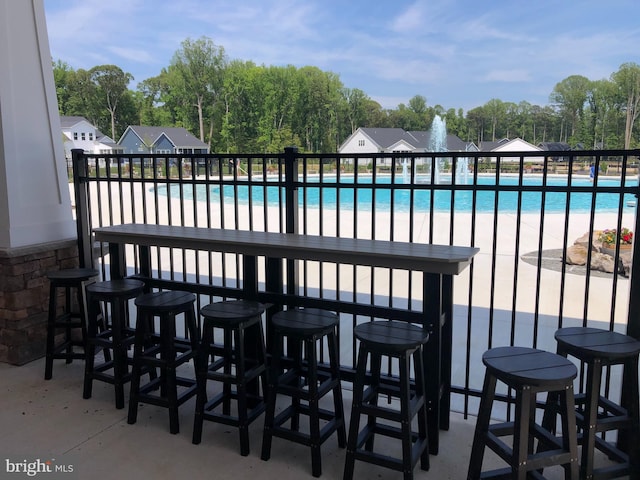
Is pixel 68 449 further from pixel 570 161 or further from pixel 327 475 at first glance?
pixel 570 161

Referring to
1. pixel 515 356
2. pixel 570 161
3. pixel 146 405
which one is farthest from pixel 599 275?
pixel 146 405

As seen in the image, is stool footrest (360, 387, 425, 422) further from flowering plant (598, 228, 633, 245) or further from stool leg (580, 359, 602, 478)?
flowering plant (598, 228, 633, 245)

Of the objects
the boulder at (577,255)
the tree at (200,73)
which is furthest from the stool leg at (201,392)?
the tree at (200,73)

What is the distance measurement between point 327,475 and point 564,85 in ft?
179

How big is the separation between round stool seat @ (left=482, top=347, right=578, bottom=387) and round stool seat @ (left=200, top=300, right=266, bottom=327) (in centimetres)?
121

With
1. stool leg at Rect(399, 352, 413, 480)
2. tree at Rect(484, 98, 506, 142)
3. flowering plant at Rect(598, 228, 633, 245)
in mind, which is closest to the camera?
stool leg at Rect(399, 352, 413, 480)

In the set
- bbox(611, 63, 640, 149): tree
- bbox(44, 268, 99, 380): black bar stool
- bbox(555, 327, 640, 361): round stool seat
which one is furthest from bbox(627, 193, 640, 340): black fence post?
bbox(611, 63, 640, 149): tree

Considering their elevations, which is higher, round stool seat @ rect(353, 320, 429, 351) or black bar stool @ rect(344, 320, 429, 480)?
round stool seat @ rect(353, 320, 429, 351)

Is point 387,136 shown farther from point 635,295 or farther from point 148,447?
point 148,447

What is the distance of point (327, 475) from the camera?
2.37 meters

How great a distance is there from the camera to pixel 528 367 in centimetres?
195

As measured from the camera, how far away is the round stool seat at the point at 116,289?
310 centimetres

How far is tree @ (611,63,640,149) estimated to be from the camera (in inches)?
1759

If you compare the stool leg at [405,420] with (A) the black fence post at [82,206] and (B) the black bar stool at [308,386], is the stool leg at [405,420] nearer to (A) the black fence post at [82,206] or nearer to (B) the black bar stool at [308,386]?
(B) the black bar stool at [308,386]
